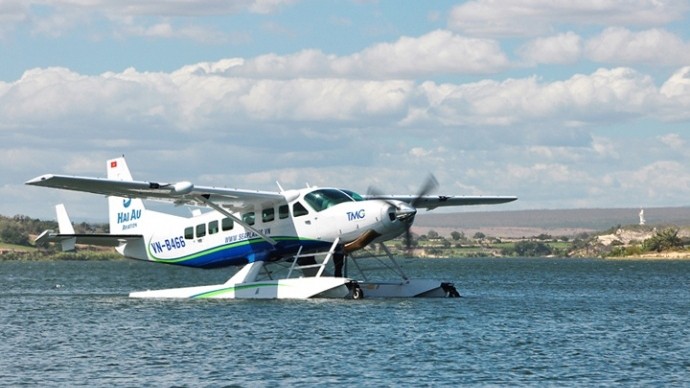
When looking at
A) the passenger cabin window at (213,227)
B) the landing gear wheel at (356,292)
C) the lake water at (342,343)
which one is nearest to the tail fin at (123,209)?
the lake water at (342,343)

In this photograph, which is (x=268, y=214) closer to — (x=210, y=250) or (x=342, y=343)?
(x=210, y=250)

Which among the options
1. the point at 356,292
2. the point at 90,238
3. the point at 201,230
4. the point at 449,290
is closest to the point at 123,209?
the point at 90,238

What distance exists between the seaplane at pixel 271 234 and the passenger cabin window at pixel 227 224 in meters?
0.03

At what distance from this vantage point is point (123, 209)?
47.3 m

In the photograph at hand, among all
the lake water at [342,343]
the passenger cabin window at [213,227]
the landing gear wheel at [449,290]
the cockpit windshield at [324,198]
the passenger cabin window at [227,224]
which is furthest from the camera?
the landing gear wheel at [449,290]

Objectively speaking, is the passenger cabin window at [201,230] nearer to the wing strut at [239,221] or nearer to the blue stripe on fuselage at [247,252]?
the blue stripe on fuselage at [247,252]

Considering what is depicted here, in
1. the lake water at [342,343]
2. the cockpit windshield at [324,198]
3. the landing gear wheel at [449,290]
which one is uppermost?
the cockpit windshield at [324,198]

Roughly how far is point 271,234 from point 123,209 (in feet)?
27.6

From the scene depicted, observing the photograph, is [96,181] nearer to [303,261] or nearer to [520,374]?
[303,261]

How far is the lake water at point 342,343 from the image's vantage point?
Answer: 990 inches

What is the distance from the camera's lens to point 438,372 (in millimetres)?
25766

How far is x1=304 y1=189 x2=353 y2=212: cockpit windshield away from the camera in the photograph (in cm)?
4000

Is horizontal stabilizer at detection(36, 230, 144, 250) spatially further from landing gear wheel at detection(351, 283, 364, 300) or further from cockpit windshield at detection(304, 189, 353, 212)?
landing gear wheel at detection(351, 283, 364, 300)

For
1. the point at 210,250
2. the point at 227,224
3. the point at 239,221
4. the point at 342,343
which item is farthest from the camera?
the point at 210,250
